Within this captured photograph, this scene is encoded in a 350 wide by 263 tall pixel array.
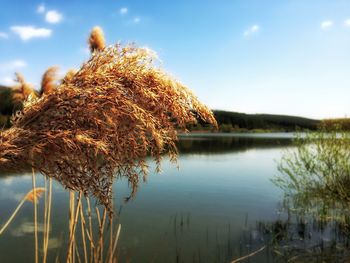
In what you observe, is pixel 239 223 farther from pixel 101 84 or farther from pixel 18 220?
pixel 101 84

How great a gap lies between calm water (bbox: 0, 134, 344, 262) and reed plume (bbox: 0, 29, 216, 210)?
3.91m

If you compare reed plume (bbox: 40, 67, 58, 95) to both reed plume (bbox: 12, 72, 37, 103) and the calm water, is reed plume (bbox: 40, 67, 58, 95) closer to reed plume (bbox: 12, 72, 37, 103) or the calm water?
reed plume (bbox: 12, 72, 37, 103)

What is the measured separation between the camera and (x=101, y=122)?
3.13 m

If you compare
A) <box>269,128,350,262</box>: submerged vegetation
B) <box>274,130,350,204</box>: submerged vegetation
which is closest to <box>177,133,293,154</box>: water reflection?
<box>269,128,350,262</box>: submerged vegetation

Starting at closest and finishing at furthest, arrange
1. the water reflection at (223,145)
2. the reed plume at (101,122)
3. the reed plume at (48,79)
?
the reed plume at (101,122) → the reed plume at (48,79) → the water reflection at (223,145)

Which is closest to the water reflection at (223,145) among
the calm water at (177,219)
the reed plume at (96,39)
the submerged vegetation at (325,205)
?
the calm water at (177,219)

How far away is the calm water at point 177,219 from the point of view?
37.2 feet

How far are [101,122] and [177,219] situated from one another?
1334 centimetres

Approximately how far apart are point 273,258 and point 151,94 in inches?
362

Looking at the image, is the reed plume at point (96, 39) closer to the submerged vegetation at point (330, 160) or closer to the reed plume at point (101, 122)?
the reed plume at point (101, 122)

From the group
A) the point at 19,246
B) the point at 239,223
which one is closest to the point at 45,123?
the point at 19,246

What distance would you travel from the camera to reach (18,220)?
14.9 metres

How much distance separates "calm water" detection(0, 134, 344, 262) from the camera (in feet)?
37.2

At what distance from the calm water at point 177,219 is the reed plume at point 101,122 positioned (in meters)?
3.91
